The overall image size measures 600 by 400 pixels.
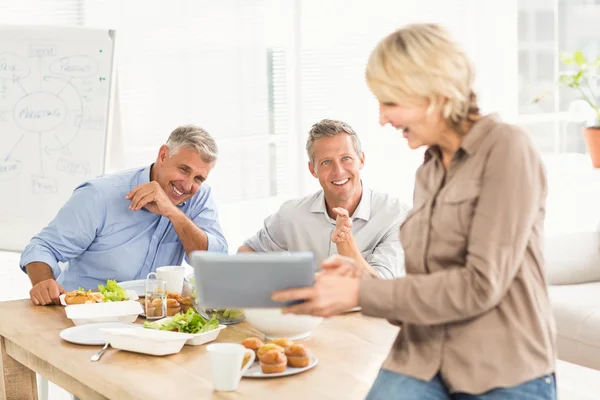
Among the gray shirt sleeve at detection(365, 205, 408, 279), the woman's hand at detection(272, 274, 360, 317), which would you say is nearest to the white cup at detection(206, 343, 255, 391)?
the woman's hand at detection(272, 274, 360, 317)

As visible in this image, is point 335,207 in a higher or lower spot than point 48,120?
lower

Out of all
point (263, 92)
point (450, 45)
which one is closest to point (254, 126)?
point (263, 92)

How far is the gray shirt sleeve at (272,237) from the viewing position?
301 cm

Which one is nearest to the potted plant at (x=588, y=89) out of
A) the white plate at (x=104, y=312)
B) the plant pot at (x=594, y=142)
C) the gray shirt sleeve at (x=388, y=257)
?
the plant pot at (x=594, y=142)

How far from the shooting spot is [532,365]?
1.41 meters

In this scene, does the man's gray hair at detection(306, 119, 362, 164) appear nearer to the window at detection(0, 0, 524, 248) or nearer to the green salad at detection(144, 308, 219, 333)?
the green salad at detection(144, 308, 219, 333)

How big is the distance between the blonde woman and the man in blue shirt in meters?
1.52

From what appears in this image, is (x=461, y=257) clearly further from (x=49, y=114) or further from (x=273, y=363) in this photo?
(x=49, y=114)

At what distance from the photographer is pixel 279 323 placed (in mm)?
2049

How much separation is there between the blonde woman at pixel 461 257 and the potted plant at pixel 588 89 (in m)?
3.56

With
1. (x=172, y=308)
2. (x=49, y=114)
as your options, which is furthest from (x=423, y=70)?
(x=49, y=114)

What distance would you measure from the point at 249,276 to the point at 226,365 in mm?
282

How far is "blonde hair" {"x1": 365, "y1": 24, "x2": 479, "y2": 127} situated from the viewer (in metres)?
1.40

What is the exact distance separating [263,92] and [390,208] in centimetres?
191
